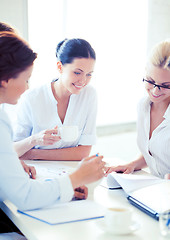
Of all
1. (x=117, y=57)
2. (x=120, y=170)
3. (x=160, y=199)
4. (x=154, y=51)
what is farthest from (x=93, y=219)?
(x=117, y=57)

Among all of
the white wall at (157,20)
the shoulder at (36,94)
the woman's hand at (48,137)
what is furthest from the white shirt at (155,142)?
the white wall at (157,20)

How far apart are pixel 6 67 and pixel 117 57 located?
300cm

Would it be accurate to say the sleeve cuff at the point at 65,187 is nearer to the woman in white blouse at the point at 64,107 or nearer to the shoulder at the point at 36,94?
the woman in white blouse at the point at 64,107

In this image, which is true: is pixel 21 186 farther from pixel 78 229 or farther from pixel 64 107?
pixel 64 107

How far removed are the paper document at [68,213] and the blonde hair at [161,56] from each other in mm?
932

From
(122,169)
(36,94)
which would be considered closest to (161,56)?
(122,169)

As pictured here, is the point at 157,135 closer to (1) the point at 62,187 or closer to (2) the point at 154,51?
(2) the point at 154,51

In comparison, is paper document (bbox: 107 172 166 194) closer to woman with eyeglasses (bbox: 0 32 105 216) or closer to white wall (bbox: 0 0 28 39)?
woman with eyeglasses (bbox: 0 32 105 216)

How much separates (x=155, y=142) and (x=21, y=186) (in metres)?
1.04

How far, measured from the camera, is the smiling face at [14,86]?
4.55 ft

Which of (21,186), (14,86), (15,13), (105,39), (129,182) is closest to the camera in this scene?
(21,186)

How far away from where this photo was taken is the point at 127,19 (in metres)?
4.20

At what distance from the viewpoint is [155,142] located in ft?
6.64

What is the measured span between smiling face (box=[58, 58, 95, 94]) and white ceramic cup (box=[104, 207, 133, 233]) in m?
1.21
